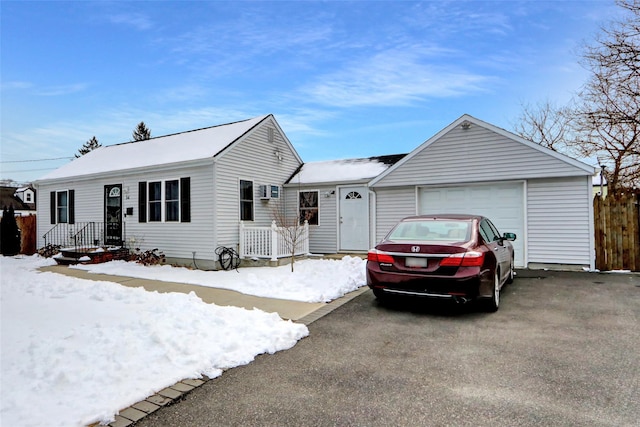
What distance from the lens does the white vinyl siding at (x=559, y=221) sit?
30.9 feet

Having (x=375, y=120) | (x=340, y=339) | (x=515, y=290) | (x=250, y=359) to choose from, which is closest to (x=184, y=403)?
(x=250, y=359)

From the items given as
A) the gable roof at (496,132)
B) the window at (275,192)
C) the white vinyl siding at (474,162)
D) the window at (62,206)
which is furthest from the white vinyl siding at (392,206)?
the window at (62,206)

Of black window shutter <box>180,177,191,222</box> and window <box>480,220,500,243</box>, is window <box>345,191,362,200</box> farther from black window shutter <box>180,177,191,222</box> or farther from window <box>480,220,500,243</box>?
window <box>480,220,500,243</box>

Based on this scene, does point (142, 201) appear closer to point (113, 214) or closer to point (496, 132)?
point (113, 214)

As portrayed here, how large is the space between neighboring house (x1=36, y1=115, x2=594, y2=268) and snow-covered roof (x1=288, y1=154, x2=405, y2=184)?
1.9 inches

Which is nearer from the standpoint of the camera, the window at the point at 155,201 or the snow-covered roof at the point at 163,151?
the snow-covered roof at the point at 163,151

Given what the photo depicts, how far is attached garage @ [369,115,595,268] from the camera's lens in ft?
31.2

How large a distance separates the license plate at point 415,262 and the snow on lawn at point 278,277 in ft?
5.75

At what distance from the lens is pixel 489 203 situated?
415 inches

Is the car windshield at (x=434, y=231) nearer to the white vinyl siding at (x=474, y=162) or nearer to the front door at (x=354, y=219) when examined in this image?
the white vinyl siding at (x=474, y=162)

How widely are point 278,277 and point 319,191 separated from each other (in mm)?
5620

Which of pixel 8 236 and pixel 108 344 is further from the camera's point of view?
pixel 8 236

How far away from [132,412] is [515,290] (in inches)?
271

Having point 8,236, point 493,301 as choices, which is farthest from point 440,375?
point 8,236
